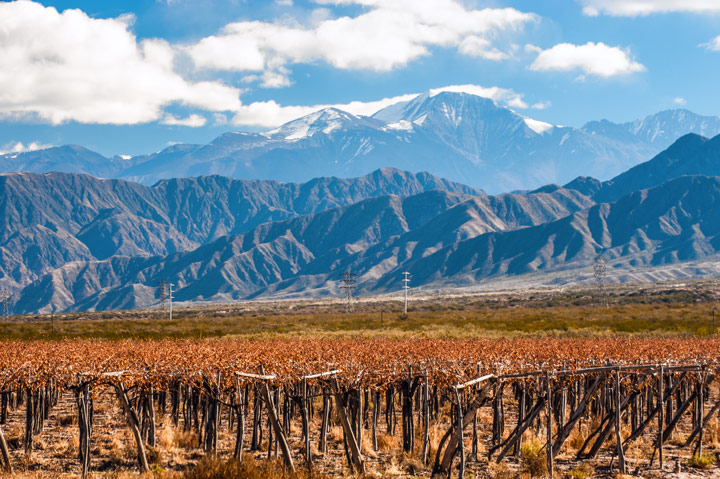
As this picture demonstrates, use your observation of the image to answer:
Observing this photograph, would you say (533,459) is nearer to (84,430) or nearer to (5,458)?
(84,430)

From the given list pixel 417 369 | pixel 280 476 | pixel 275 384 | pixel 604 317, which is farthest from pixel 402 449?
pixel 604 317

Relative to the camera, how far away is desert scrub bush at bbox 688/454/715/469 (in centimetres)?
2221

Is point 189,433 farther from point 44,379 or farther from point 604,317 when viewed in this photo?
point 604,317

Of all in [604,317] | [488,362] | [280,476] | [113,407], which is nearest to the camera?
[280,476]

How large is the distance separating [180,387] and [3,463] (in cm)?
1143

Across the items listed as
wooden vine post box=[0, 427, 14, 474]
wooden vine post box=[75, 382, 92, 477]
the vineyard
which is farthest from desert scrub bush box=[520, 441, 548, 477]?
wooden vine post box=[0, 427, 14, 474]

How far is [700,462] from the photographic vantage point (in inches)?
879

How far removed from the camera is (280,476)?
18906mm

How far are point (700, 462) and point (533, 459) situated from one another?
5375 mm

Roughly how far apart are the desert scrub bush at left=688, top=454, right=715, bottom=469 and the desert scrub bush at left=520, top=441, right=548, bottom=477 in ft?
15.3

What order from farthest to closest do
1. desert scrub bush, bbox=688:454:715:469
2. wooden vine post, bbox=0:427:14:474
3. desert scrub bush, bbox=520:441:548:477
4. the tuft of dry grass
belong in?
desert scrub bush, bbox=688:454:715:469 < desert scrub bush, bbox=520:441:548:477 < wooden vine post, bbox=0:427:14:474 < the tuft of dry grass

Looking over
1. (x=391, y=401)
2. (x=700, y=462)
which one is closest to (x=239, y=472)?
(x=391, y=401)

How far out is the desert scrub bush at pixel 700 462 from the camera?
72.9ft

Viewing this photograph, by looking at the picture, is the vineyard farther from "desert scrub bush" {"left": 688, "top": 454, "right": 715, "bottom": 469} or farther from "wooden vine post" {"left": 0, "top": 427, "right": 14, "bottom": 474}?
"desert scrub bush" {"left": 688, "top": 454, "right": 715, "bottom": 469}
